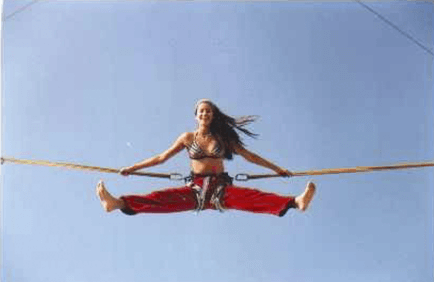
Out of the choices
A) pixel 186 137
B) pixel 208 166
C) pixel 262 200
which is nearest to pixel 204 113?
pixel 186 137

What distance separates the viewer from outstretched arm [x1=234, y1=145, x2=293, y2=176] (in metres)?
5.25

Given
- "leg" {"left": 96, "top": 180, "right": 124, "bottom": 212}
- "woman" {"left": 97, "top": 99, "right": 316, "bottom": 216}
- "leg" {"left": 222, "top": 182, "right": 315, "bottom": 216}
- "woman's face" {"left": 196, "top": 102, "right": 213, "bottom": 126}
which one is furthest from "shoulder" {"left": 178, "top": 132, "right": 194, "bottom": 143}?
"leg" {"left": 96, "top": 180, "right": 124, "bottom": 212}

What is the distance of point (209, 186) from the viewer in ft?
16.9

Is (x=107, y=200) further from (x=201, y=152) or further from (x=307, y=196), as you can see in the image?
(x=307, y=196)

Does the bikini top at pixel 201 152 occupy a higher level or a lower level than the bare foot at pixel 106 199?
higher

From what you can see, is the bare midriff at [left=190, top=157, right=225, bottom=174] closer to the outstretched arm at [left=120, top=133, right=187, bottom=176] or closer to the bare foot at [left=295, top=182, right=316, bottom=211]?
the outstretched arm at [left=120, top=133, right=187, bottom=176]

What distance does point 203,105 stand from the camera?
5.35 metres

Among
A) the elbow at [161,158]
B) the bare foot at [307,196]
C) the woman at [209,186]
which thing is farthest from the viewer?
the elbow at [161,158]

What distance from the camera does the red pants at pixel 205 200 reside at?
499 centimetres

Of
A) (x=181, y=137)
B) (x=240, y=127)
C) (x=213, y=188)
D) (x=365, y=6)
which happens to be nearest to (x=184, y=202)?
(x=213, y=188)

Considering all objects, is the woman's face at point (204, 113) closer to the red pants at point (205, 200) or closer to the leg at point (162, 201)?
the red pants at point (205, 200)

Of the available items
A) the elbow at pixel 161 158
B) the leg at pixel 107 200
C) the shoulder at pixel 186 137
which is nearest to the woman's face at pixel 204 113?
the shoulder at pixel 186 137

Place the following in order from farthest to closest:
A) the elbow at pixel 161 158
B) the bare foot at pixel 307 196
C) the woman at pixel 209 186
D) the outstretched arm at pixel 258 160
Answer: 1. the elbow at pixel 161 158
2. the outstretched arm at pixel 258 160
3. the woman at pixel 209 186
4. the bare foot at pixel 307 196

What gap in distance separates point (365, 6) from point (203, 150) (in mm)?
2134
